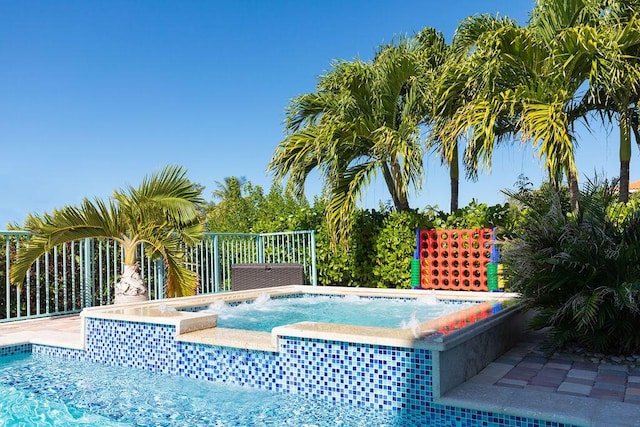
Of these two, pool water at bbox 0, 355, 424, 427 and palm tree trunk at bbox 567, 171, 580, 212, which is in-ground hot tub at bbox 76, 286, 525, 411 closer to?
pool water at bbox 0, 355, 424, 427

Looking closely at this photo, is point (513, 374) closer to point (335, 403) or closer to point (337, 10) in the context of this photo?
point (335, 403)

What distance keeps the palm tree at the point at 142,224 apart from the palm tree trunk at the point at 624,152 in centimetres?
811

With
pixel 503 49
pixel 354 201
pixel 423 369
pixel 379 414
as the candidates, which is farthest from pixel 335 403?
pixel 503 49

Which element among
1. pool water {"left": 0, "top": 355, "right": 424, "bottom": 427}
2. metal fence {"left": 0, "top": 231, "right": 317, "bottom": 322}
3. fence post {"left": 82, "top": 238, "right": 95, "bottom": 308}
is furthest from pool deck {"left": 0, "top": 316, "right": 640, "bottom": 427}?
fence post {"left": 82, "top": 238, "right": 95, "bottom": 308}

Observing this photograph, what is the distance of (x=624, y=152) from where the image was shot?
32.2ft

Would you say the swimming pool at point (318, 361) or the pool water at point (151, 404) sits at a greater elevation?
the swimming pool at point (318, 361)

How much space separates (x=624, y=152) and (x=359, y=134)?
17.3 ft

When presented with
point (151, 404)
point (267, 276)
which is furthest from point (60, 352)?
point (267, 276)

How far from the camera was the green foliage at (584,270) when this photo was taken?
4.34 meters

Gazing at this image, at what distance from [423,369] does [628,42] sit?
7903 mm

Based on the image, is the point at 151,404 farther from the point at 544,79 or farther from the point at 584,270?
the point at 544,79

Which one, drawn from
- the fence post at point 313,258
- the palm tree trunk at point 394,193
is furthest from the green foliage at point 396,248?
the fence post at point 313,258

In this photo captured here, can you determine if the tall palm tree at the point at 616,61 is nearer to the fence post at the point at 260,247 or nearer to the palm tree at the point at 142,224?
the palm tree at the point at 142,224

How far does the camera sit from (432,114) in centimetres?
Result: 1048
